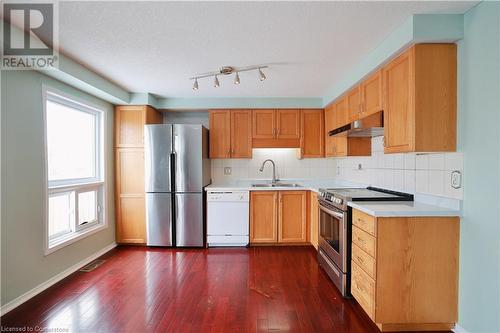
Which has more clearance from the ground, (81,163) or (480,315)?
(81,163)

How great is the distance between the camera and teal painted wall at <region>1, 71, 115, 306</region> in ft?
6.61

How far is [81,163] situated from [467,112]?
407 cm

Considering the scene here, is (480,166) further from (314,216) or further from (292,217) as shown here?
(292,217)

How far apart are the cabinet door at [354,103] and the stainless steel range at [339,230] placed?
92 cm

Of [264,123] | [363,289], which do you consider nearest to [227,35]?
[264,123]

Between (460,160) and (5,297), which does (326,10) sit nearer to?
(460,160)

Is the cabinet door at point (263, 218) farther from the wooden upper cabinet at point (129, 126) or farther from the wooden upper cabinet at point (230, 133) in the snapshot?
the wooden upper cabinet at point (129, 126)

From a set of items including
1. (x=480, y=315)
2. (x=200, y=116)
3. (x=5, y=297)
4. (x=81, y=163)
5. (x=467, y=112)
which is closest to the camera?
(x=480, y=315)

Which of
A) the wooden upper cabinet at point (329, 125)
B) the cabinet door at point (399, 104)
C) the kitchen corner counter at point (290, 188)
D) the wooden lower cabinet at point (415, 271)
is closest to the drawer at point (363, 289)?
the wooden lower cabinet at point (415, 271)

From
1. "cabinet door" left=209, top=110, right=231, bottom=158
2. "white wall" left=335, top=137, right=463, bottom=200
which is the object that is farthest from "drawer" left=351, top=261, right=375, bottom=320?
"cabinet door" left=209, top=110, right=231, bottom=158

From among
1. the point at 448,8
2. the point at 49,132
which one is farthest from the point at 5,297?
the point at 448,8

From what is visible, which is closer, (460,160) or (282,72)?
(460,160)

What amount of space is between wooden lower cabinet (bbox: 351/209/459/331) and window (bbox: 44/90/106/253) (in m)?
3.11

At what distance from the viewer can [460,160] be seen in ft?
5.86
